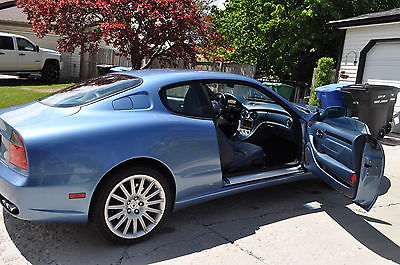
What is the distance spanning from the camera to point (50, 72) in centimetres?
1427

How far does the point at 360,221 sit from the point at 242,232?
1334 millimetres

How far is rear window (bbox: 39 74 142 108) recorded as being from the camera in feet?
10.2

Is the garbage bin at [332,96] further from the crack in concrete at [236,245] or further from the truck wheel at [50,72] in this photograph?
the truck wheel at [50,72]

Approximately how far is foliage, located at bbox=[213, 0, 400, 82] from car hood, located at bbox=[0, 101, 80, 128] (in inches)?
391

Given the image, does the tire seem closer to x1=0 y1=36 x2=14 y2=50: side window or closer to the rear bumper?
the rear bumper

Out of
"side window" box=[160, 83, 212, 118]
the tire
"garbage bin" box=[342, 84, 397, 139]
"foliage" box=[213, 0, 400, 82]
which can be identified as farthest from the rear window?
"foliage" box=[213, 0, 400, 82]

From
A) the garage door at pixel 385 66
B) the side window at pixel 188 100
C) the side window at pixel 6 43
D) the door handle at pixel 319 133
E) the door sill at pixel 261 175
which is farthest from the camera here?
the side window at pixel 6 43

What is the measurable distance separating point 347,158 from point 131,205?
208 cm

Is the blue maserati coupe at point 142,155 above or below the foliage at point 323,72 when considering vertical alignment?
below

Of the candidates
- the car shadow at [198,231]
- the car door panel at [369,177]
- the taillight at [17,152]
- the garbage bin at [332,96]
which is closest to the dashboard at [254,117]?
the car shadow at [198,231]

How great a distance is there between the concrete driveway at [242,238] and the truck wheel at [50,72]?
12010 millimetres

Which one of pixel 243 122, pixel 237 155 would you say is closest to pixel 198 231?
pixel 237 155

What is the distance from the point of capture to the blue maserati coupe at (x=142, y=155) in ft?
8.52

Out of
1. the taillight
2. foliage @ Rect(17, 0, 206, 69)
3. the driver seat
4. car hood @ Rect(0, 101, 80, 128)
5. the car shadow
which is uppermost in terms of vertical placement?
foliage @ Rect(17, 0, 206, 69)
